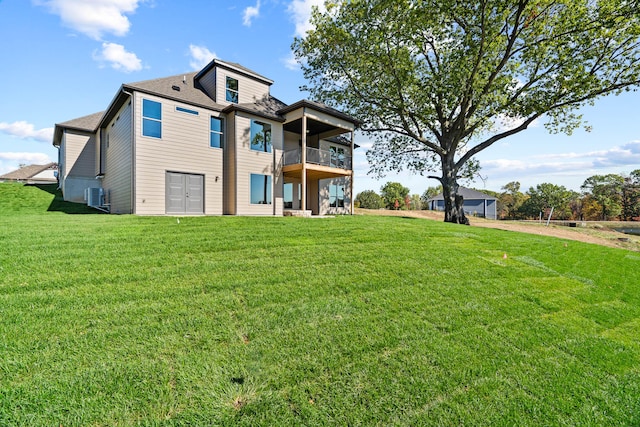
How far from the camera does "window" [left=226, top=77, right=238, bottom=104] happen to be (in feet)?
45.5

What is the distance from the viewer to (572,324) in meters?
3.74

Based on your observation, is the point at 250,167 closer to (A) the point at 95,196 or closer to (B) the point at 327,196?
(B) the point at 327,196

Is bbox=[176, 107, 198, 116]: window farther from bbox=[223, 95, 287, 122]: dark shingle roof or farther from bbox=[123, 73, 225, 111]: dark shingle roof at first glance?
bbox=[223, 95, 287, 122]: dark shingle roof

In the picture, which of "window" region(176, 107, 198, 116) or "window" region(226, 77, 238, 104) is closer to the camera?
"window" region(176, 107, 198, 116)

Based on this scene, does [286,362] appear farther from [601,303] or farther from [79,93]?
[79,93]

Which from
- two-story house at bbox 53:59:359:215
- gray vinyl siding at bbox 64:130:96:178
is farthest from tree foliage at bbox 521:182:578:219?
gray vinyl siding at bbox 64:130:96:178

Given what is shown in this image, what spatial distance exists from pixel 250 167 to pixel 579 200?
2284 inches

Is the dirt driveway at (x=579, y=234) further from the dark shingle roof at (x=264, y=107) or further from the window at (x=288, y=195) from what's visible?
the dark shingle roof at (x=264, y=107)

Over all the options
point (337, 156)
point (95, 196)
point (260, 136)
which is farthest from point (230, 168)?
point (95, 196)

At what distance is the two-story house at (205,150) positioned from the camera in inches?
437

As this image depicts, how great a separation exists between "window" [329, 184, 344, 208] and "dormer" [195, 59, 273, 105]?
6.95 m

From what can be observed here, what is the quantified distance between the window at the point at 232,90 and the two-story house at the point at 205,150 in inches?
1.9

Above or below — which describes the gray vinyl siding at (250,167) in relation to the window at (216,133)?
below

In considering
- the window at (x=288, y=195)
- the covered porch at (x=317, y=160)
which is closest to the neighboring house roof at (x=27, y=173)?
the window at (x=288, y=195)
